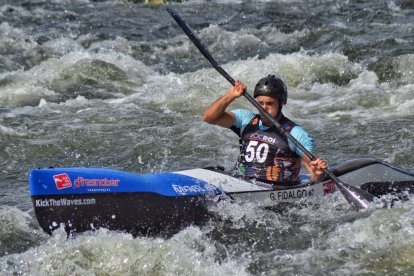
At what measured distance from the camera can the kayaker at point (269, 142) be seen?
7094 millimetres

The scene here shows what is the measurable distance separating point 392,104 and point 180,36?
5345mm

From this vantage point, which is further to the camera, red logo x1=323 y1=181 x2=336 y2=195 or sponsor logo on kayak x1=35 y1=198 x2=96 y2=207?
red logo x1=323 y1=181 x2=336 y2=195

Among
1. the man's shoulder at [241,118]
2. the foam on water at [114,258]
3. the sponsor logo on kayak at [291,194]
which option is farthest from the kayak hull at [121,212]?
the man's shoulder at [241,118]

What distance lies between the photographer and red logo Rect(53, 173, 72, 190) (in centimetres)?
608

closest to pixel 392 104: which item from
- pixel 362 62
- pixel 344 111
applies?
pixel 344 111

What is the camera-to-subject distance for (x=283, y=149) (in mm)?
7164

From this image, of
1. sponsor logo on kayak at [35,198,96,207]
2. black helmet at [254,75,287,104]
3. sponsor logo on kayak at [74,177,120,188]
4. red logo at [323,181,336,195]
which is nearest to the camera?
sponsor logo on kayak at [35,198,96,207]

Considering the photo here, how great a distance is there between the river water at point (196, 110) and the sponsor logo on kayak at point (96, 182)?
343 mm

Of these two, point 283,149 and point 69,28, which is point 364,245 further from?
point 69,28

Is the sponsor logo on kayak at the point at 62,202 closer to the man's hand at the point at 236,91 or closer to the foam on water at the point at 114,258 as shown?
the foam on water at the point at 114,258

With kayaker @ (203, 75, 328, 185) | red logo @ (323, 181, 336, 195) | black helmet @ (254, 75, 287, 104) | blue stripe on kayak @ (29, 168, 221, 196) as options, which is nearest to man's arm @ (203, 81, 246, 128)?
kayaker @ (203, 75, 328, 185)

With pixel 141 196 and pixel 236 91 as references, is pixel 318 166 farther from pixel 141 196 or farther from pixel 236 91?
pixel 141 196

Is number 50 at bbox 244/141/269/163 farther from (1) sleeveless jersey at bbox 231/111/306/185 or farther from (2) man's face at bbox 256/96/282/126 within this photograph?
(2) man's face at bbox 256/96/282/126

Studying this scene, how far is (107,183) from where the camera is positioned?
6.27 metres
